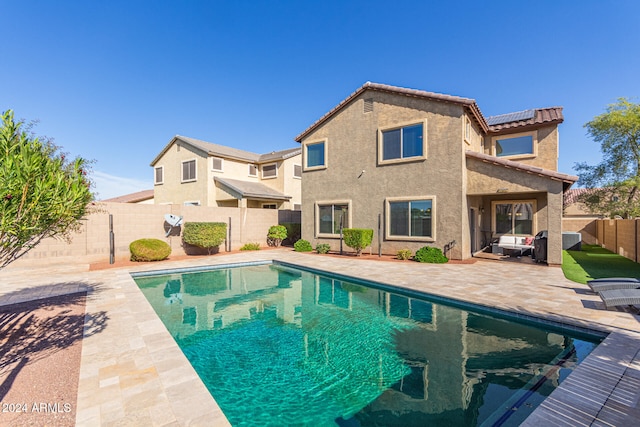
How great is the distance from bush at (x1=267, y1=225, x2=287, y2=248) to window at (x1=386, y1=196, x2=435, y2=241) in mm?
7819

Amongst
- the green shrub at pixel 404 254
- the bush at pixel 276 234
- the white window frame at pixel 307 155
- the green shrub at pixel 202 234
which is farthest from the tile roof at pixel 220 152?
the green shrub at pixel 404 254

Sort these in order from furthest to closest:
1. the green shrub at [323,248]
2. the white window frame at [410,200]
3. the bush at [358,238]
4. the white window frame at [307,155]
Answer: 1. the white window frame at [307,155]
2. the green shrub at [323,248]
3. the bush at [358,238]
4. the white window frame at [410,200]

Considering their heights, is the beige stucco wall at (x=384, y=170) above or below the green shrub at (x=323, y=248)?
above

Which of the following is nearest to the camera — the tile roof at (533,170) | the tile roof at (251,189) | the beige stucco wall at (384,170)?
the tile roof at (533,170)

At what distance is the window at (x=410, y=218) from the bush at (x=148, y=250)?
11.1m

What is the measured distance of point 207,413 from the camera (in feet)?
9.66

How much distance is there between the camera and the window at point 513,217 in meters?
16.1

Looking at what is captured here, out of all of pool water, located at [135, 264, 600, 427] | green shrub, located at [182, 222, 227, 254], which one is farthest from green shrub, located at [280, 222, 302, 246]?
pool water, located at [135, 264, 600, 427]

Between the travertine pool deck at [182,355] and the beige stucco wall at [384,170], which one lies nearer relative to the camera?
the travertine pool deck at [182,355]

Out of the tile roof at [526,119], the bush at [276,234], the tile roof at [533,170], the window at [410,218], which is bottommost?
the bush at [276,234]

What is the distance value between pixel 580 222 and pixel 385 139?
20.1m

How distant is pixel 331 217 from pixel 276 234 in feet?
15.5

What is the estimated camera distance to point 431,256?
41.9 ft

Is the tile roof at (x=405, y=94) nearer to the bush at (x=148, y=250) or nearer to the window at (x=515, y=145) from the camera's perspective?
the window at (x=515, y=145)
